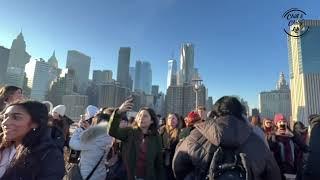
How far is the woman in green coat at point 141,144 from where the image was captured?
4.50m

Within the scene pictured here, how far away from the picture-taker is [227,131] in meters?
2.92

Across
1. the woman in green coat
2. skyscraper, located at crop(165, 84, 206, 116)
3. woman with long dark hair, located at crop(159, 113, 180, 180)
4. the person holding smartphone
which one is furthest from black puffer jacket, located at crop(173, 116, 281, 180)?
skyscraper, located at crop(165, 84, 206, 116)

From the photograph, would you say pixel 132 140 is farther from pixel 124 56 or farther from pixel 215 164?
pixel 124 56

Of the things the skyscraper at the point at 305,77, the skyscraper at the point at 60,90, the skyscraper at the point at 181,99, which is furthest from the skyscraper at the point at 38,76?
the skyscraper at the point at 305,77

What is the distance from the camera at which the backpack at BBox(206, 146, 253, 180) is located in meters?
2.80

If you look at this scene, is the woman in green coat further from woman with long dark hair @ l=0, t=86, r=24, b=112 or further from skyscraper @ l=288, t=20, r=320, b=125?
skyscraper @ l=288, t=20, r=320, b=125

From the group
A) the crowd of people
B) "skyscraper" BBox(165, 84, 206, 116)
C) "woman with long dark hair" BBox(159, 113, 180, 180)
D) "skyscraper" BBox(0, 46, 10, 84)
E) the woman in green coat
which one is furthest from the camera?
"skyscraper" BBox(0, 46, 10, 84)

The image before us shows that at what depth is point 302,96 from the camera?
105 metres

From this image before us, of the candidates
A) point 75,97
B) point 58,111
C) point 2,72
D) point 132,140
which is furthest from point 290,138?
point 2,72

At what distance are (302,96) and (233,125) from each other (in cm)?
11181

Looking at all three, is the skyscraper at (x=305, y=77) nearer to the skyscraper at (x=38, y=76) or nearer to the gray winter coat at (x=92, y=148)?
the gray winter coat at (x=92, y=148)

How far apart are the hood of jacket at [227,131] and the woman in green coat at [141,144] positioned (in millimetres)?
1646

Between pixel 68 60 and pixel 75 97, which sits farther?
pixel 68 60

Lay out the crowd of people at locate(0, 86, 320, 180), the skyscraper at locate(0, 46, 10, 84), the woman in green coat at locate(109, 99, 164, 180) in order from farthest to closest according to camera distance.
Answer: the skyscraper at locate(0, 46, 10, 84) → the woman in green coat at locate(109, 99, 164, 180) → the crowd of people at locate(0, 86, 320, 180)
